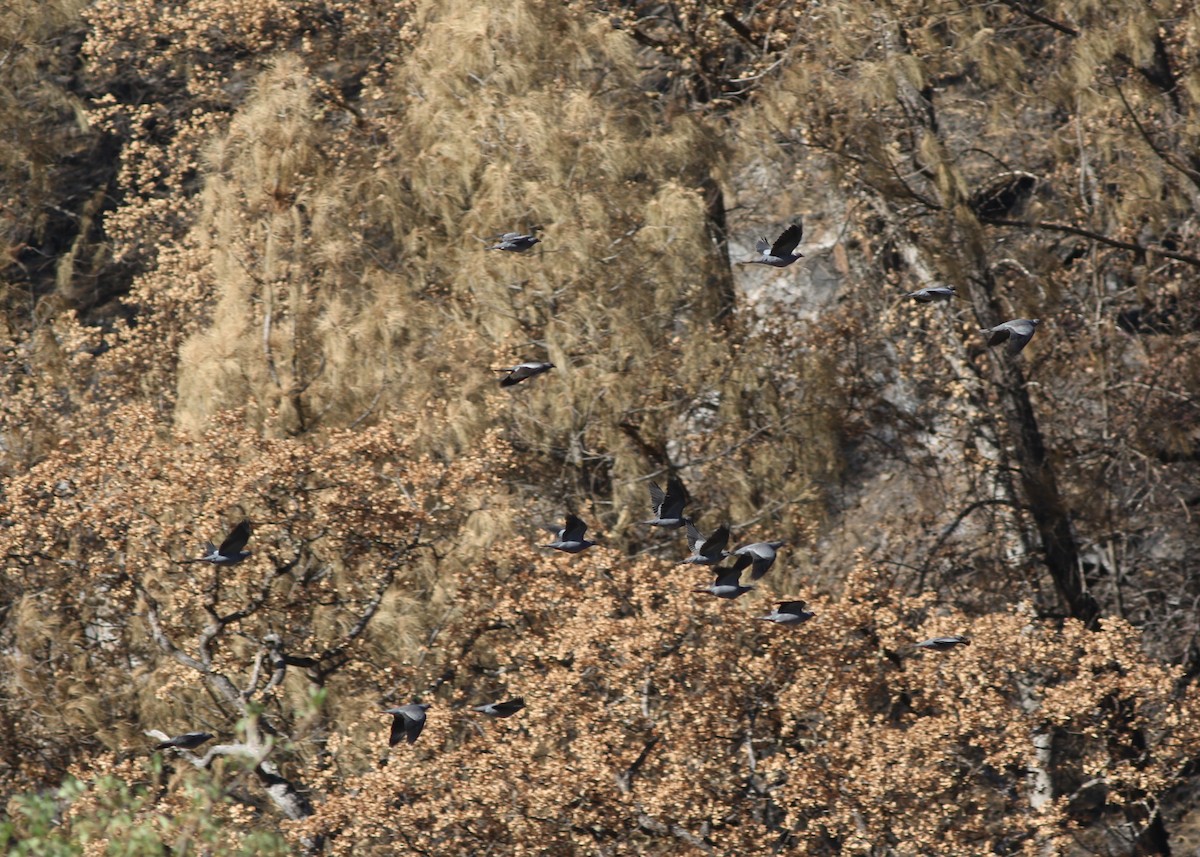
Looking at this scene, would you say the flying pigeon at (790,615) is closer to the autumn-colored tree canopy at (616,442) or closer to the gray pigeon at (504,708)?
the autumn-colored tree canopy at (616,442)

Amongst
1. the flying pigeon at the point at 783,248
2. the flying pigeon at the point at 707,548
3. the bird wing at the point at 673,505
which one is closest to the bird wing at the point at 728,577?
the flying pigeon at the point at 707,548

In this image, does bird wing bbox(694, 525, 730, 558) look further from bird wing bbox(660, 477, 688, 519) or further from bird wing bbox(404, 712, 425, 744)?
bird wing bbox(404, 712, 425, 744)

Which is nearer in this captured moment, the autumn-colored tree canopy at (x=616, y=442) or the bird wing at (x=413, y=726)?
the bird wing at (x=413, y=726)

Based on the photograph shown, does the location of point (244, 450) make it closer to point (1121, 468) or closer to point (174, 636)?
point (174, 636)

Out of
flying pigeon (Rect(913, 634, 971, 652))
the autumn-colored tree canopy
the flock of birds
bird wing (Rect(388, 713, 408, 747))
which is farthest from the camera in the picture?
the autumn-colored tree canopy

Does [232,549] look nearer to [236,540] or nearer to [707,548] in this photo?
[236,540]

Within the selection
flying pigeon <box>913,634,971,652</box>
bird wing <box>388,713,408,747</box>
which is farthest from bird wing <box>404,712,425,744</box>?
flying pigeon <box>913,634,971,652</box>

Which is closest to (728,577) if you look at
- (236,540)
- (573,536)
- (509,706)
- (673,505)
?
(673,505)
